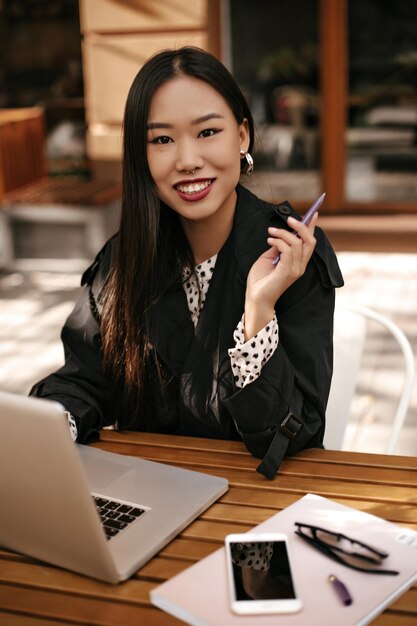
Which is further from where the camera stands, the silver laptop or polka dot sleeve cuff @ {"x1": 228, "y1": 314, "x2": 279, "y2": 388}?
polka dot sleeve cuff @ {"x1": 228, "y1": 314, "x2": 279, "y2": 388}

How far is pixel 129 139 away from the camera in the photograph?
1949 millimetres

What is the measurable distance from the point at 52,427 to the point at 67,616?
30cm

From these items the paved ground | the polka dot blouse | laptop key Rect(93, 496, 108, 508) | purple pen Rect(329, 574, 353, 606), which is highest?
the polka dot blouse

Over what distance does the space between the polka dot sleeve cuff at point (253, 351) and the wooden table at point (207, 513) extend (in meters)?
0.17

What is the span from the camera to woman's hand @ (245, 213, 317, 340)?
1.76m

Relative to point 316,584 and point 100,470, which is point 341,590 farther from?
point 100,470

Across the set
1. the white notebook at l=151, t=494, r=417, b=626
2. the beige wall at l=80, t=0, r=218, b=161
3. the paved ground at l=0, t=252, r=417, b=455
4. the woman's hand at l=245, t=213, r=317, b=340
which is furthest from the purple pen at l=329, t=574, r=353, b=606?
the beige wall at l=80, t=0, r=218, b=161

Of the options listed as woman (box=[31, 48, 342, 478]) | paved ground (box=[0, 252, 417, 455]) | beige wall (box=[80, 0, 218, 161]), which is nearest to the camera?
woman (box=[31, 48, 342, 478])

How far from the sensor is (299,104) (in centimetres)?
731

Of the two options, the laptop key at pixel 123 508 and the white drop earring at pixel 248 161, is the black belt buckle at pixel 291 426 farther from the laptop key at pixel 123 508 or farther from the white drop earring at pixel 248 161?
the white drop earring at pixel 248 161

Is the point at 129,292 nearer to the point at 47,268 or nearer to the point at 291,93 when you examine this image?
the point at 47,268

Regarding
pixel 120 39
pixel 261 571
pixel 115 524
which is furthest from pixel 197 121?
pixel 120 39

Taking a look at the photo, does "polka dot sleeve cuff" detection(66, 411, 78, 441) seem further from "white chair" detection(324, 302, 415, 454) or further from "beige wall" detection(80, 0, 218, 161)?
"beige wall" detection(80, 0, 218, 161)

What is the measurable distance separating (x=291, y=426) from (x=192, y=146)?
0.63 meters
